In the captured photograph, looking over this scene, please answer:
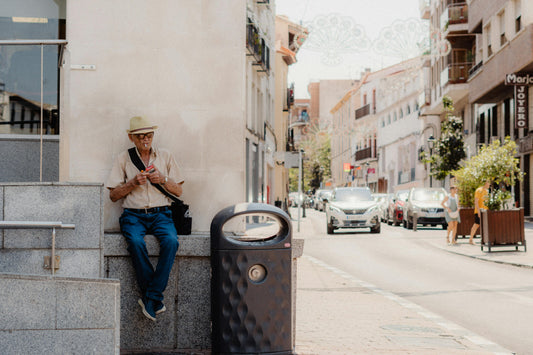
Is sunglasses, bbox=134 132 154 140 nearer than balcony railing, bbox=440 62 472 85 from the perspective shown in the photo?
Yes

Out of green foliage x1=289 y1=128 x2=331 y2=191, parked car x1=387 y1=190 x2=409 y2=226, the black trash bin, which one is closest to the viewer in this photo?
the black trash bin

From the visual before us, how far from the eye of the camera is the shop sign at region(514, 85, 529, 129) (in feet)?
117

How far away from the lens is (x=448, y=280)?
14.6 meters

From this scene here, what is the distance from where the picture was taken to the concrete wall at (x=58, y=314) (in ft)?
18.9

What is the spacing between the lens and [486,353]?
7234mm

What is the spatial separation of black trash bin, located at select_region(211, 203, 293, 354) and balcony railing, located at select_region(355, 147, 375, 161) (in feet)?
265

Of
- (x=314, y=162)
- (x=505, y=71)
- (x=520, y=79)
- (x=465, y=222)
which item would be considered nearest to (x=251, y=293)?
(x=465, y=222)

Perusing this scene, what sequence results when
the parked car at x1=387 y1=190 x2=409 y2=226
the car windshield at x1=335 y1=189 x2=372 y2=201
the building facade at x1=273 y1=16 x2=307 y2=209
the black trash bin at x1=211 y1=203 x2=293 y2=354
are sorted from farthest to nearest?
the building facade at x1=273 y1=16 x2=307 y2=209, the parked car at x1=387 y1=190 x2=409 y2=226, the car windshield at x1=335 y1=189 x2=372 y2=201, the black trash bin at x1=211 y1=203 x2=293 y2=354

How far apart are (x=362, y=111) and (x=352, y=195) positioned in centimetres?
5842

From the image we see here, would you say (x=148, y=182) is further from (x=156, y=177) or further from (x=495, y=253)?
(x=495, y=253)

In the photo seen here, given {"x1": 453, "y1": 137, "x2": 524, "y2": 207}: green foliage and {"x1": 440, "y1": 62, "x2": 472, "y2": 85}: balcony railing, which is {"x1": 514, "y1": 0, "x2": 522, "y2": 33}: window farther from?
{"x1": 440, "y1": 62, "x2": 472, "y2": 85}: balcony railing

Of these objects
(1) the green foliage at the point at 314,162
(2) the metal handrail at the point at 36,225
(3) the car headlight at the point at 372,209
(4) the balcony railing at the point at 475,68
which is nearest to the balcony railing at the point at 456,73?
(4) the balcony railing at the point at 475,68

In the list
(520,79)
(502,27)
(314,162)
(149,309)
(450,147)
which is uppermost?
(502,27)

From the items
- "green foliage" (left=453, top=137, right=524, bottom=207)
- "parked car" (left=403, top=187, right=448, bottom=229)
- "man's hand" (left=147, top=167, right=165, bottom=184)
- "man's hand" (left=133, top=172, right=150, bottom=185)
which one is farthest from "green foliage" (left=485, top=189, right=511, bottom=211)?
"man's hand" (left=133, top=172, right=150, bottom=185)
